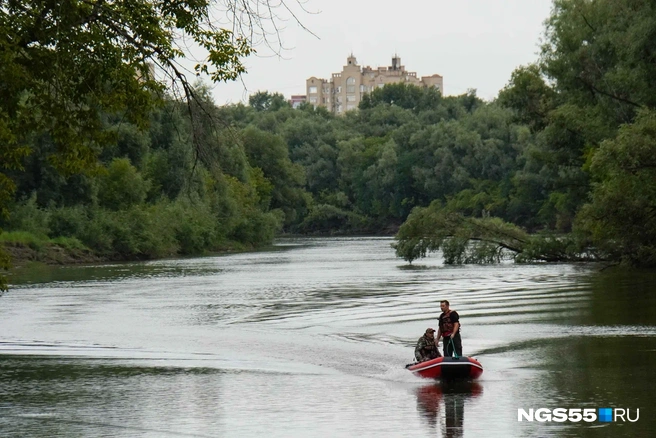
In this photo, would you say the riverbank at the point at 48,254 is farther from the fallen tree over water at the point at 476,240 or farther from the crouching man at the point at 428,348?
the crouching man at the point at 428,348

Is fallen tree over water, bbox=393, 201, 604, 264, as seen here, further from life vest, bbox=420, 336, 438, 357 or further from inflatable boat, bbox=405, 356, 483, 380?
inflatable boat, bbox=405, 356, 483, 380

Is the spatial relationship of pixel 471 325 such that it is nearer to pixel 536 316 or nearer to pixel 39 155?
pixel 536 316

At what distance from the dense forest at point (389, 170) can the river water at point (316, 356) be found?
3.88 metres

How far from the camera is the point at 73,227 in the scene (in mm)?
76000

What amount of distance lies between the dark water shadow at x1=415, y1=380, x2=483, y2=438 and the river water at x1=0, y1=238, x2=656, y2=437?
0.18 feet

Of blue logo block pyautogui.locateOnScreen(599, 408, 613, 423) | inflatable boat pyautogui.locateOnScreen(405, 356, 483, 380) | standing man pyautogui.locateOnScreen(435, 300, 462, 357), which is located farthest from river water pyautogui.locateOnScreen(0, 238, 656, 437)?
standing man pyautogui.locateOnScreen(435, 300, 462, 357)

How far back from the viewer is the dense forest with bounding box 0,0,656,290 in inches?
813

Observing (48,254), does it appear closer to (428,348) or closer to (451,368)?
(428,348)

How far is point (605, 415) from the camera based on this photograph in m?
17.9

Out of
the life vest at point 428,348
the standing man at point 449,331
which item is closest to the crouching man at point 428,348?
the life vest at point 428,348

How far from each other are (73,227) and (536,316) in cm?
4764

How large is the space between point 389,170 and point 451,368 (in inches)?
4682

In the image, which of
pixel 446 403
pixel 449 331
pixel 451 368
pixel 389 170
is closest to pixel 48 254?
pixel 449 331

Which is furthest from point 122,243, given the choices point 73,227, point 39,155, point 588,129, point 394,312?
point 394,312
